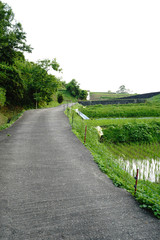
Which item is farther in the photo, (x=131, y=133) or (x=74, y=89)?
(x=74, y=89)

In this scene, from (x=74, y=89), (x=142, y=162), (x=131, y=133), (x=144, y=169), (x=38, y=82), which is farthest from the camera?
(x=74, y=89)

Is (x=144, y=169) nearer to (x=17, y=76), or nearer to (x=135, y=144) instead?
(x=135, y=144)

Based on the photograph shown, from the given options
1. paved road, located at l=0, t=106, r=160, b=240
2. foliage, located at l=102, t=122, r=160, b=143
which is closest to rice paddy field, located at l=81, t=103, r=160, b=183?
foliage, located at l=102, t=122, r=160, b=143

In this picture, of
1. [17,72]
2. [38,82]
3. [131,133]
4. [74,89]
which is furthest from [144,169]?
[74,89]

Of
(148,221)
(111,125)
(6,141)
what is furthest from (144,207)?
(111,125)

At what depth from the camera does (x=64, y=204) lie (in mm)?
3586

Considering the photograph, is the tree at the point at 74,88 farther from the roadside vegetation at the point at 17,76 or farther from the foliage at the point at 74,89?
the roadside vegetation at the point at 17,76

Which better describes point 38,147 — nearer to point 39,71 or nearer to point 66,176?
point 66,176

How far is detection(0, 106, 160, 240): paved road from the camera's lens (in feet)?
9.32

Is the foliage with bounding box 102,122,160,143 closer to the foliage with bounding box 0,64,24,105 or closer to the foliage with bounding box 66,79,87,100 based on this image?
the foliage with bounding box 0,64,24,105

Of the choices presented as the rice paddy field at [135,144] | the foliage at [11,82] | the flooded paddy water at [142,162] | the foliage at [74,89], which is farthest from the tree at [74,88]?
the flooded paddy water at [142,162]

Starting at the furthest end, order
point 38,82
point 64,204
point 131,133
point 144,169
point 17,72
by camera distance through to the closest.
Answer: point 38,82
point 17,72
point 131,133
point 144,169
point 64,204

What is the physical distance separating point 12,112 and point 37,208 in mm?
20276

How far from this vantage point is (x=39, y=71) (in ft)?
94.6
